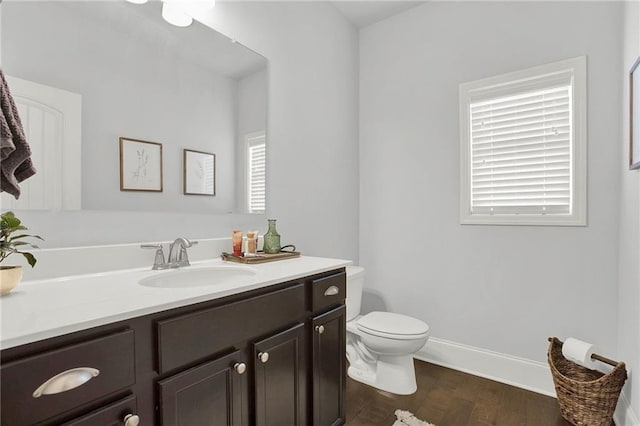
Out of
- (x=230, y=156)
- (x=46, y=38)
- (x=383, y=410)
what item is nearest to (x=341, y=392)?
(x=383, y=410)

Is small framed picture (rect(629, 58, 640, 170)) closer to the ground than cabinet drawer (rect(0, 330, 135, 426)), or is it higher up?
higher up

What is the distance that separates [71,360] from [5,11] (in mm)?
1138

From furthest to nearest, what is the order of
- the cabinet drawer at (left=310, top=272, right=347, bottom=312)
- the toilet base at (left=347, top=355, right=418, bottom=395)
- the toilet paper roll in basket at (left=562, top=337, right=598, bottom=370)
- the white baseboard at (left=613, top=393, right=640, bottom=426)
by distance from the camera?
the toilet base at (left=347, top=355, right=418, bottom=395)
the toilet paper roll in basket at (left=562, top=337, right=598, bottom=370)
the white baseboard at (left=613, top=393, right=640, bottom=426)
the cabinet drawer at (left=310, top=272, right=347, bottom=312)

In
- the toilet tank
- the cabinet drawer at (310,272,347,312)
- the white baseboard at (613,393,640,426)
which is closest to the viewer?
the cabinet drawer at (310,272,347,312)

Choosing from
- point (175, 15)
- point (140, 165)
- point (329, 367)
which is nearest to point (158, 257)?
point (140, 165)

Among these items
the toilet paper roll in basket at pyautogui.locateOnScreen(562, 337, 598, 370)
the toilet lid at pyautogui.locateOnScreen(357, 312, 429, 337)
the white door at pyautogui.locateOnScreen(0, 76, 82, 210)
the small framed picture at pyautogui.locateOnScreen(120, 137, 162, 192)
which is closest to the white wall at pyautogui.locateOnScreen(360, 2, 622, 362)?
the toilet paper roll in basket at pyautogui.locateOnScreen(562, 337, 598, 370)

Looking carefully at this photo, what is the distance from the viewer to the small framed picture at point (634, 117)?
1535 millimetres

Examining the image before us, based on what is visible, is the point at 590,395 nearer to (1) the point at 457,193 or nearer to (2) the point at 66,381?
(1) the point at 457,193

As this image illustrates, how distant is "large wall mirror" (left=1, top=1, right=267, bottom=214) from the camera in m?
1.14

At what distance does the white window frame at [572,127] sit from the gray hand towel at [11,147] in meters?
2.37

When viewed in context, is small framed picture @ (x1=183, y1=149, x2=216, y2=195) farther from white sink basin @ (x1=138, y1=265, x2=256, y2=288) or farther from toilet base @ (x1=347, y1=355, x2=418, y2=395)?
toilet base @ (x1=347, y1=355, x2=418, y2=395)

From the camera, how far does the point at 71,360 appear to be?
70 cm

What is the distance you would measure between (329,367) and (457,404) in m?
0.96

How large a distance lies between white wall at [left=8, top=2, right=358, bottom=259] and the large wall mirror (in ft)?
0.25
